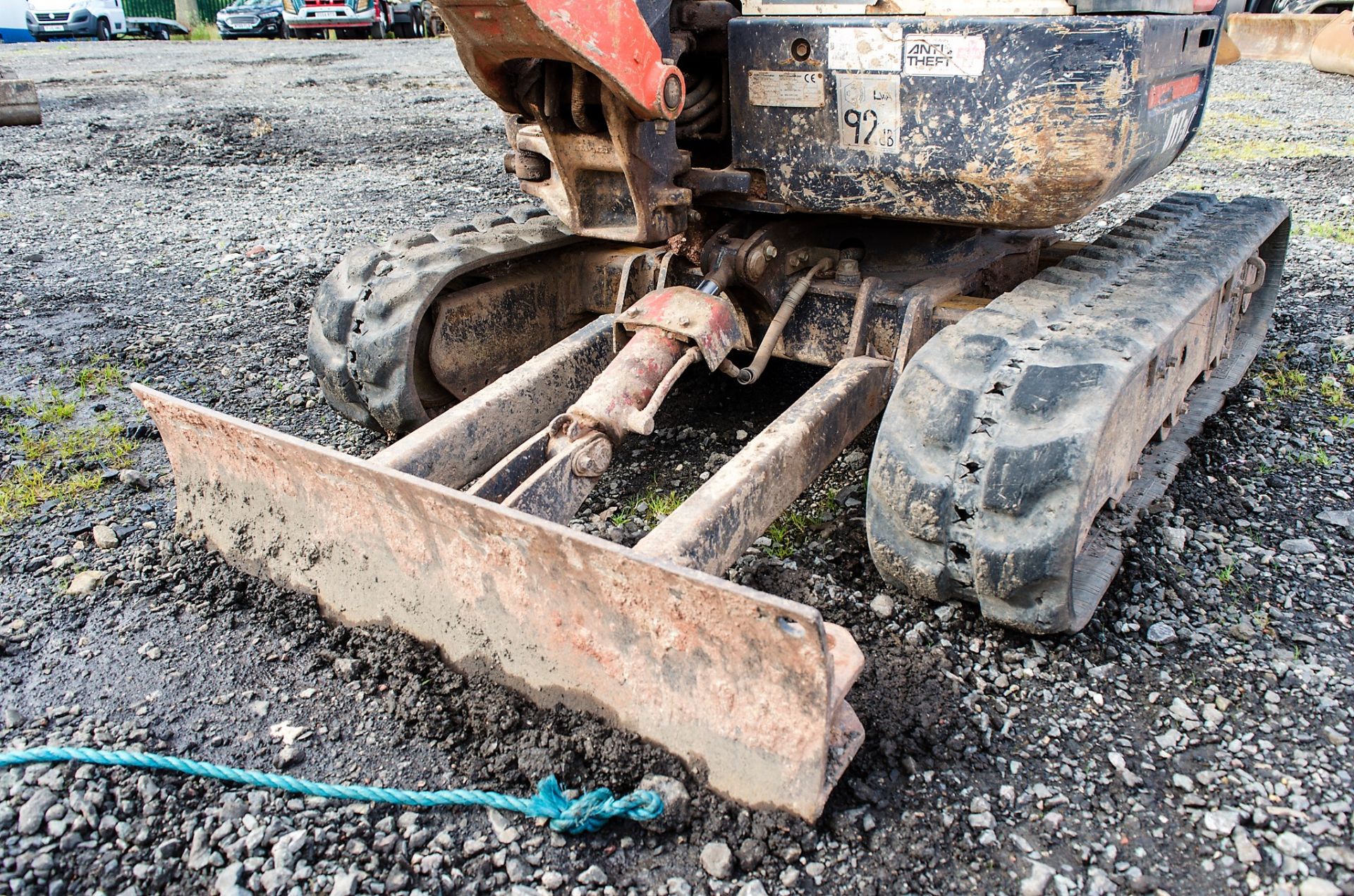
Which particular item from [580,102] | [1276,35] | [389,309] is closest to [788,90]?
[580,102]

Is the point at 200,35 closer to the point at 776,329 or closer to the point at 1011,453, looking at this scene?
the point at 776,329

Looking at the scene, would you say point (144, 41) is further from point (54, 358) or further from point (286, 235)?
point (54, 358)

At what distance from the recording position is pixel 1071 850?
1997mm

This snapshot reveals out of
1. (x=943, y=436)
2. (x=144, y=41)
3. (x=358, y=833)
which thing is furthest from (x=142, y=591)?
(x=144, y=41)

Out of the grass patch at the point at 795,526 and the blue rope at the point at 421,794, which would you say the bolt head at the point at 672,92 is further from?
the blue rope at the point at 421,794

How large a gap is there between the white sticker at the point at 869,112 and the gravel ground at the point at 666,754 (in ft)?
3.70

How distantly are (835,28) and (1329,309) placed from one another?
11.5 feet

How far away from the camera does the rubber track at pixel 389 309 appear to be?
10.7 feet

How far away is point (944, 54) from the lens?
8.53 feet

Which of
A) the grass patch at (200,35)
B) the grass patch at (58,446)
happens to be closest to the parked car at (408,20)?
the grass patch at (200,35)

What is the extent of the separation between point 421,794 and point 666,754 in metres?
0.51

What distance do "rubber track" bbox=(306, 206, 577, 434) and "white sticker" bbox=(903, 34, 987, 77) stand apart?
4.66 ft

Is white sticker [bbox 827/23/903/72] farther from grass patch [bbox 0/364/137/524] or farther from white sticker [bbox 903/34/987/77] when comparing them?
grass patch [bbox 0/364/137/524]

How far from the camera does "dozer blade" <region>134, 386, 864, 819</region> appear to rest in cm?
194
